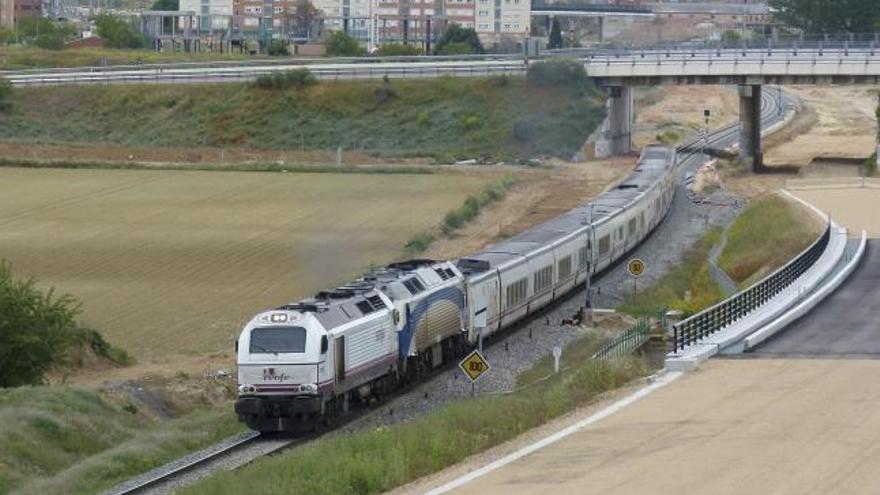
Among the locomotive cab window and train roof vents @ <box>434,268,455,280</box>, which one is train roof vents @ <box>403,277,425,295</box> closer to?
train roof vents @ <box>434,268,455,280</box>

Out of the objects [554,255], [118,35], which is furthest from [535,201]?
[118,35]

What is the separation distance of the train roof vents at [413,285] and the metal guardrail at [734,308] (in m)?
5.99

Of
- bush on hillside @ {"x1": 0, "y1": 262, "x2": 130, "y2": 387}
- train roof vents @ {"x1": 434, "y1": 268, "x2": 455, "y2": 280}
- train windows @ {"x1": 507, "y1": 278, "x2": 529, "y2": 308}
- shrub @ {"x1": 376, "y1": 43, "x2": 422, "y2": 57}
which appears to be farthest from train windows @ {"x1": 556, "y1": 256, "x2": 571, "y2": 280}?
shrub @ {"x1": 376, "y1": 43, "x2": 422, "y2": 57}

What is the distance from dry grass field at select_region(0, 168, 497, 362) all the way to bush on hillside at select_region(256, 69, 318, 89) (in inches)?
852

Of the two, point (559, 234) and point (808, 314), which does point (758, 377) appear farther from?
point (559, 234)

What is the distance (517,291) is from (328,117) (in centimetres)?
6647

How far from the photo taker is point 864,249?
184 ft

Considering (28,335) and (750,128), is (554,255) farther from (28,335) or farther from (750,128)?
(750,128)

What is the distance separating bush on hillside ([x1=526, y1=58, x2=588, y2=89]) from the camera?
11331 centimetres

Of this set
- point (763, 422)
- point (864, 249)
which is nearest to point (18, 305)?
point (763, 422)

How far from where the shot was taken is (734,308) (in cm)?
4047

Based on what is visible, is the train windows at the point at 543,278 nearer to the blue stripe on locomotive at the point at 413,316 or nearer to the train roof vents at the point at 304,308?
the blue stripe on locomotive at the point at 413,316

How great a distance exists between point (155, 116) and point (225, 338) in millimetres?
68273

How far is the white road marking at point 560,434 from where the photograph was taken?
2575cm
